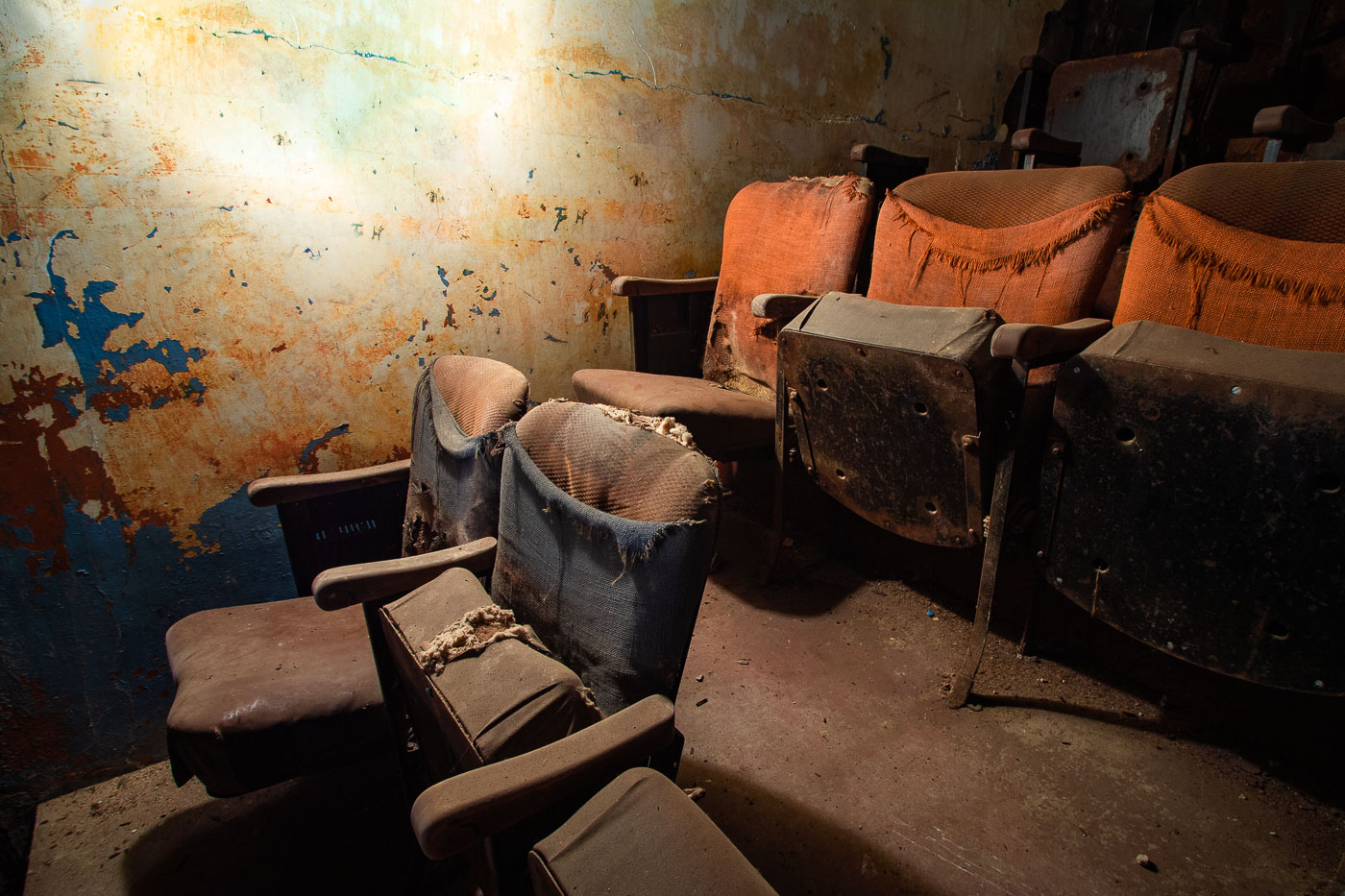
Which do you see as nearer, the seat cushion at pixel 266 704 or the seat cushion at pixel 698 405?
the seat cushion at pixel 266 704

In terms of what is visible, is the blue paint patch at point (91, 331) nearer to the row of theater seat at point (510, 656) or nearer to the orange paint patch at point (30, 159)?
the orange paint patch at point (30, 159)

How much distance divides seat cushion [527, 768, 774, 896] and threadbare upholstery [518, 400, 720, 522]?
1.08 ft

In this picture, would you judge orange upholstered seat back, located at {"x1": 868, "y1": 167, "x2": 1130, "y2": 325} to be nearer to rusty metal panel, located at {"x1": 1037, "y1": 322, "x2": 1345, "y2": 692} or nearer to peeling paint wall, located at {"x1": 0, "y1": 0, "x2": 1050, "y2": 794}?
rusty metal panel, located at {"x1": 1037, "y1": 322, "x2": 1345, "y2": 692}

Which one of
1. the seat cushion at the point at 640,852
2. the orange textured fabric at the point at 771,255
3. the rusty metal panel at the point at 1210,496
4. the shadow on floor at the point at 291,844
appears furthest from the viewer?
the orange textured fabric at the point at 771,255

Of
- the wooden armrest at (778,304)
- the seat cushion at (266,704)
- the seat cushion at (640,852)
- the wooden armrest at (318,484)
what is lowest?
the seat cushion at (266,704)

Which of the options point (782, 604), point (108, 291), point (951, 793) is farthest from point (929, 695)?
point (108, 291)

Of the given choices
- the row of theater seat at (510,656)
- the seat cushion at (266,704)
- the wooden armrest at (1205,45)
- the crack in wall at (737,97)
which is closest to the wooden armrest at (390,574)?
the row of theater seat at (510,656)

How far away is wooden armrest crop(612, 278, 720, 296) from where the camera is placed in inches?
87.3

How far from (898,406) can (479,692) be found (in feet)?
3.54

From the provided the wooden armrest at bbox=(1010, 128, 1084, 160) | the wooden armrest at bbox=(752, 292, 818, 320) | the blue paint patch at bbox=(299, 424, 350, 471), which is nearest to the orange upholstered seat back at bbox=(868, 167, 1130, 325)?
the wooden armrest at bbox=(752, 292, 818, 320)

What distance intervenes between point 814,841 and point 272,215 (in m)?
1.94

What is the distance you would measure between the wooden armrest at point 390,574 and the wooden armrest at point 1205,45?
2972 millimetres

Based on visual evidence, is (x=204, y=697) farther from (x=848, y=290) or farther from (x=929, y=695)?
(x=848, y=290)

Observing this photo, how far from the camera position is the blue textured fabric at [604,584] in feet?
2.73
